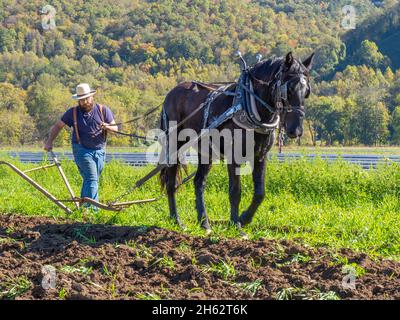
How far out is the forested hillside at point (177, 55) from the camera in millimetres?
50875

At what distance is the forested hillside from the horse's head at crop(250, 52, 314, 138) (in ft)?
117

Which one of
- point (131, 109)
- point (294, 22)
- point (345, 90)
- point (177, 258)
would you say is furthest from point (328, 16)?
point (177, 258)

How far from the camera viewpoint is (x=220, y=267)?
7.00 metres

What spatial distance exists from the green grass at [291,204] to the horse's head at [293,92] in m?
1.43

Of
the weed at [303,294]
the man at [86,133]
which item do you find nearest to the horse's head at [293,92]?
the weed at [303,294]

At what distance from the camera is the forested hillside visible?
167 ft

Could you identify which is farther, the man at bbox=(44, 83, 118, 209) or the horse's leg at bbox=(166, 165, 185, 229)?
the man at bbox=(44, 83, 118, 209)

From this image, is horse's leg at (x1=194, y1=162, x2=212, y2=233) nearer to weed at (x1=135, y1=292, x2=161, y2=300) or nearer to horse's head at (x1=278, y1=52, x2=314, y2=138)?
horse's head at (x1=278, y1=52, x2=314, y2=138)

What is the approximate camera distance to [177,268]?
23.1ft

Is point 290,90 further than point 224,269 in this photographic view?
Yes

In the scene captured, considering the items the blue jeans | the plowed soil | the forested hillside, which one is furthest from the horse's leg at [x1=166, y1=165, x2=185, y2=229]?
the forested hillside

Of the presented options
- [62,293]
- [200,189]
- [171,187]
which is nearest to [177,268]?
[62,293]

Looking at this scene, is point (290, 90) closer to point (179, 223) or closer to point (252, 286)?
point (179, 223)

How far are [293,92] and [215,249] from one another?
2117 mm
